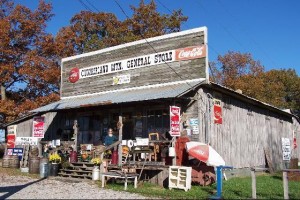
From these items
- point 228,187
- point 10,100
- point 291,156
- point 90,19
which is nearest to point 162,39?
point 228,187

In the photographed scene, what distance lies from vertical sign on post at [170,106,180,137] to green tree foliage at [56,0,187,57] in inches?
863

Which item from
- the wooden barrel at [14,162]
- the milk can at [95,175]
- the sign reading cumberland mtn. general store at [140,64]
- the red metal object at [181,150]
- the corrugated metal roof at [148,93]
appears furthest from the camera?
the wooden barrel at [14,162]

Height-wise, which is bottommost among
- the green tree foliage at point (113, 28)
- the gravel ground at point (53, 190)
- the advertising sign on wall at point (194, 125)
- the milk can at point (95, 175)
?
the gravel ground at point (53, 190)

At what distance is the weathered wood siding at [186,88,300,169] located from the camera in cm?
1569

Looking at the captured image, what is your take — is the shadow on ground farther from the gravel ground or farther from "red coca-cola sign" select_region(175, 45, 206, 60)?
"red coca-cola sign" select_region(175, 45, 206, 60)

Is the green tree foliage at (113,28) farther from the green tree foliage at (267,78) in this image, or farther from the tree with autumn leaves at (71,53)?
the green tree foliage at (267,78)

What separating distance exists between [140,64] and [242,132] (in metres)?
5.89

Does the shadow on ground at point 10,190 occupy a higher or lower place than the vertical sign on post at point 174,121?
lower

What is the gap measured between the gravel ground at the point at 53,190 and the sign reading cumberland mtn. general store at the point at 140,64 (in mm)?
5888

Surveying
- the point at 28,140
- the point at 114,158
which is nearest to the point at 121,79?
the point at 114,158

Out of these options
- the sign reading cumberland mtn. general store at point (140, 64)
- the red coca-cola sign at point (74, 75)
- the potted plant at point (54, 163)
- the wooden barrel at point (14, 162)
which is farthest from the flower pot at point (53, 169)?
the red coca-cola sign at point (74, 75)

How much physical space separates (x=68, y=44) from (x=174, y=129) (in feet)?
76.3

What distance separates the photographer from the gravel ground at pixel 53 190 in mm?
11023

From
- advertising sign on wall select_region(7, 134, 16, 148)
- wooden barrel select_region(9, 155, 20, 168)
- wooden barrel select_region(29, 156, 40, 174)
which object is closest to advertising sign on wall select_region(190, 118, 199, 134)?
wooden barrel select_region(29, 156, 40, 174)
